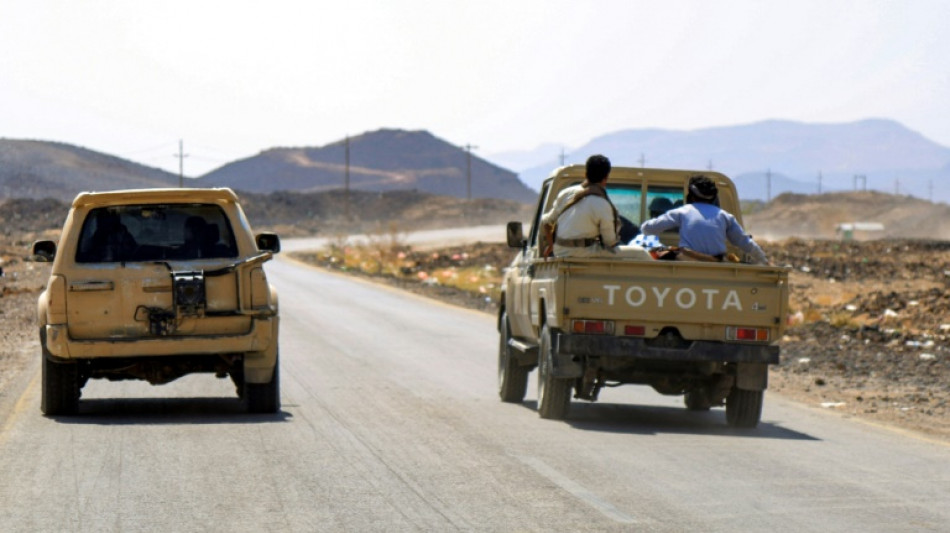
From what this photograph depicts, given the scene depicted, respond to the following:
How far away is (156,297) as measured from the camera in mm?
12453

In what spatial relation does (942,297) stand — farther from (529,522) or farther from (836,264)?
(529,522)

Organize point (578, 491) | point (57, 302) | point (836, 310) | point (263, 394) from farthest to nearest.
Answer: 1. point (836, 310)
2. point (263, 394)
3. point (57, 302)
4. point (578, 491)

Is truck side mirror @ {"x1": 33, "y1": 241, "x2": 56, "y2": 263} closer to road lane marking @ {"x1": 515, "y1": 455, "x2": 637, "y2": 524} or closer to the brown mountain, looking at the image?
road lane marking @ {"x1": 515, "y1": 455, "x2": 637, "y2": 524}

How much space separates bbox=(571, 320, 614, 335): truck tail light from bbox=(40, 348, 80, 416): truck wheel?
4219 mm

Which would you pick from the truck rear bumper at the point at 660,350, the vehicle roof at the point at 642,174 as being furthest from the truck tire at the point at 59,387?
the vehicle roof at the point at 642,174

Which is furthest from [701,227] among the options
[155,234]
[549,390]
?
[155,234]

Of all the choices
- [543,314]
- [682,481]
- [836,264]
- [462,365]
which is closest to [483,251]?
[836,264]

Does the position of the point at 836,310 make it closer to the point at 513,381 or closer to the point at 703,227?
the point at 513,381

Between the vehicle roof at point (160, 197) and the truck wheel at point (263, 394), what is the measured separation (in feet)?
4.99

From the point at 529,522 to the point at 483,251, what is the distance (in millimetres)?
50928

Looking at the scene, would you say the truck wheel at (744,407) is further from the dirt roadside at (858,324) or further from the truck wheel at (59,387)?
the truck wheel at (59,387)

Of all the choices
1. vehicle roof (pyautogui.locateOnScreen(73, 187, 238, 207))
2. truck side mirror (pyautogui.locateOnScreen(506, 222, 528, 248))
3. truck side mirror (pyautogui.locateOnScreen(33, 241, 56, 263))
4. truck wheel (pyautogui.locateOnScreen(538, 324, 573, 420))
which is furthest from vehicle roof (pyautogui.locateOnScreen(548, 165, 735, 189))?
truck side mirror (pyautogui.locateOnScreen(33, 241, 56, 263))

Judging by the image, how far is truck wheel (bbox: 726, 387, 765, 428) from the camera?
43.1 feet

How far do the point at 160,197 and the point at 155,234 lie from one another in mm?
379
